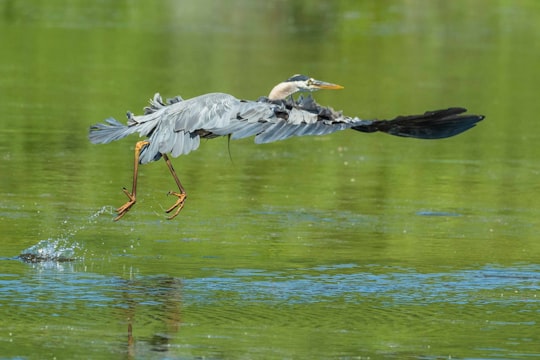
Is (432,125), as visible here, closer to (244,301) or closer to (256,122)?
(256,122)

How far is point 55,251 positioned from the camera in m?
11.3

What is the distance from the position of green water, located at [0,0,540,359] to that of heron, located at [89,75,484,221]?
979 mm

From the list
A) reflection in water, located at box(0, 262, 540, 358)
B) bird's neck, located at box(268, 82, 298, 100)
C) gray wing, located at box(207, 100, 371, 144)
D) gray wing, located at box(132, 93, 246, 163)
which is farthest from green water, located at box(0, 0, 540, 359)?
bird's neck, located at box(268, 82, 298, 100)

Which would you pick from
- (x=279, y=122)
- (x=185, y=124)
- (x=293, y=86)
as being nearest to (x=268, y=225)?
(x=293, y=86)

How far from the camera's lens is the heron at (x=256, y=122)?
984 cm

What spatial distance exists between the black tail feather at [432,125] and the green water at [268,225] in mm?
1168

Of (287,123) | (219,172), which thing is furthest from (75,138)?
(287,123)

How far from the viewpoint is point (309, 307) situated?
9.73 metres

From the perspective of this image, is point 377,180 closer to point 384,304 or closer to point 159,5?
point 384,304

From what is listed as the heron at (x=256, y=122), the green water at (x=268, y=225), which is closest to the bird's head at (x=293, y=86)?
the heron at (x=256, y=122)

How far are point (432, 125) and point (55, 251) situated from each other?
3197mm

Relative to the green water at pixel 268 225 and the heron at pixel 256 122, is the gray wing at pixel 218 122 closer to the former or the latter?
the heron at pixel 256 122

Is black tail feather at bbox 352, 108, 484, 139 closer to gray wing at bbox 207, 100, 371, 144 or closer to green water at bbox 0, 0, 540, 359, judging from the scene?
gray wing at bbox 207, 100, 371, 144

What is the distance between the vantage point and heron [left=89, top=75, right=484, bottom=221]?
9.84 metres
